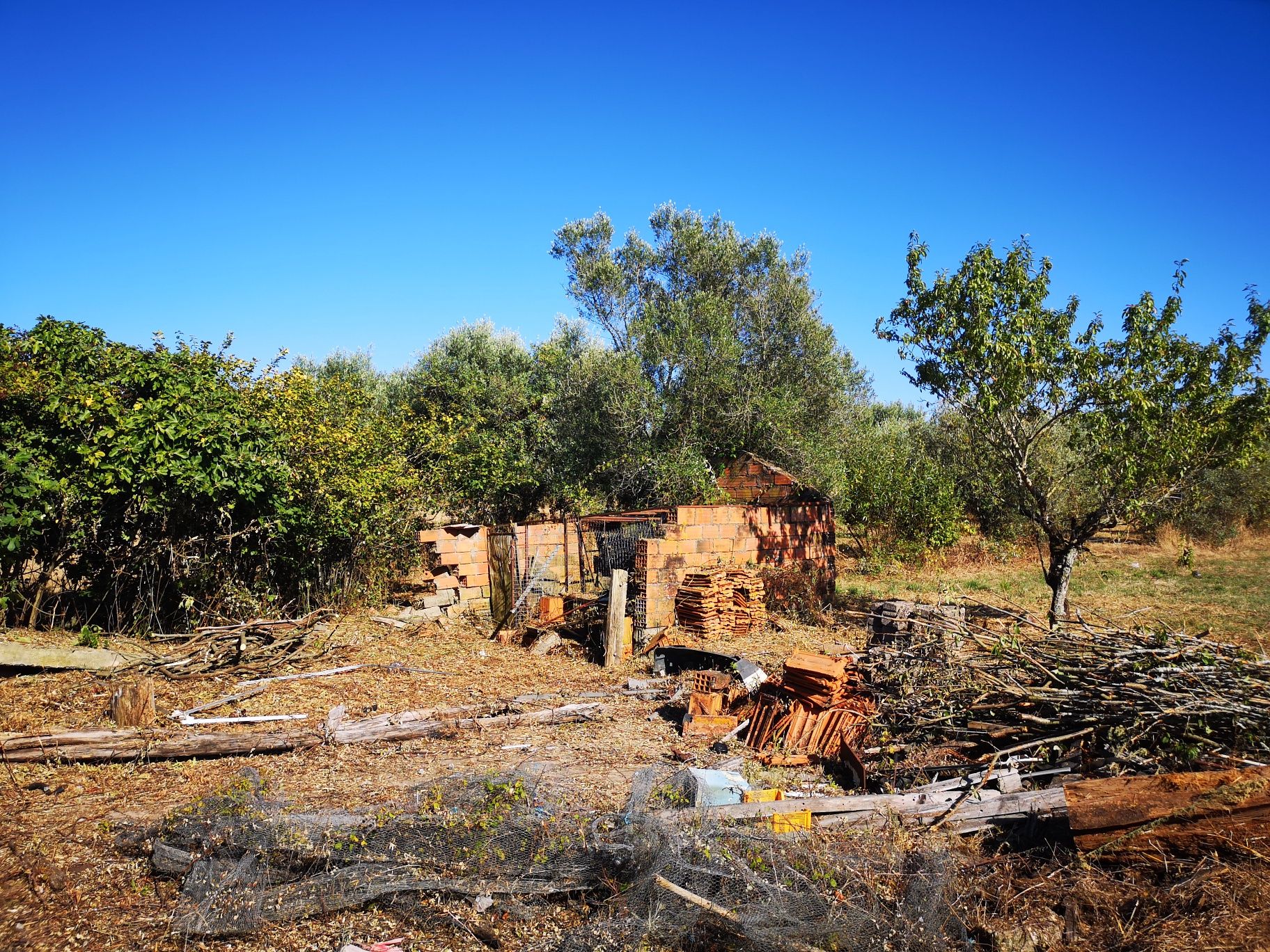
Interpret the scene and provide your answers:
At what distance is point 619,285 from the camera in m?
17.2

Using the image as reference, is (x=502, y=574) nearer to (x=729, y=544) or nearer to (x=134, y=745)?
(x=729, y=544)

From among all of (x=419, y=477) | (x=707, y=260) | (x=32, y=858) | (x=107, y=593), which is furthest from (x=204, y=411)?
(x=707, y=260)

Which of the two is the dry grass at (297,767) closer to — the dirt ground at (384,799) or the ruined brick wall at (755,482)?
the dirt ground at (384,799)

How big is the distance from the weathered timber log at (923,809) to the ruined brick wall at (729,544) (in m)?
5.85

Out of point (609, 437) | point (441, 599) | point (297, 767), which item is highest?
point (609, 437)

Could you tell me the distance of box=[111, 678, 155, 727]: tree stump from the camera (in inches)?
261

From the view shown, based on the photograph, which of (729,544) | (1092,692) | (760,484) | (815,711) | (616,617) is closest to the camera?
(1092,692)

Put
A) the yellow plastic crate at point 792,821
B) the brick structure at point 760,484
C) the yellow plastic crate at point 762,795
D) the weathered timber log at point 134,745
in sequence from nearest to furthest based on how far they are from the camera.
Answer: the yellow plastic crate at point 792,821 → the yellow plastic crate at point 762,795 → the weathered timber log at point 134,745 → the brick structure at point 760,484

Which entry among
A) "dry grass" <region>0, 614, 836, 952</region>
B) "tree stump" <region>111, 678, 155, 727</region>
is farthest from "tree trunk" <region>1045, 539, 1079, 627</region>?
"tree stump" <region>111, 678, 155, 727</region>

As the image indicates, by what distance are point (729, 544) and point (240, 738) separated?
23.9 ft

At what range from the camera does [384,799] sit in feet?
17.6

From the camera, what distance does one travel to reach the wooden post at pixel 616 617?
32.5 feet

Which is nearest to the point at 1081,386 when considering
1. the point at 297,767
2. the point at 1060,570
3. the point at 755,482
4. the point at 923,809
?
the point at 1060,570

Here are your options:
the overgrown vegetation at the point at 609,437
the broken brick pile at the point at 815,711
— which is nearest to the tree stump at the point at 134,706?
the overgrown vegetation at the point at 609,437
